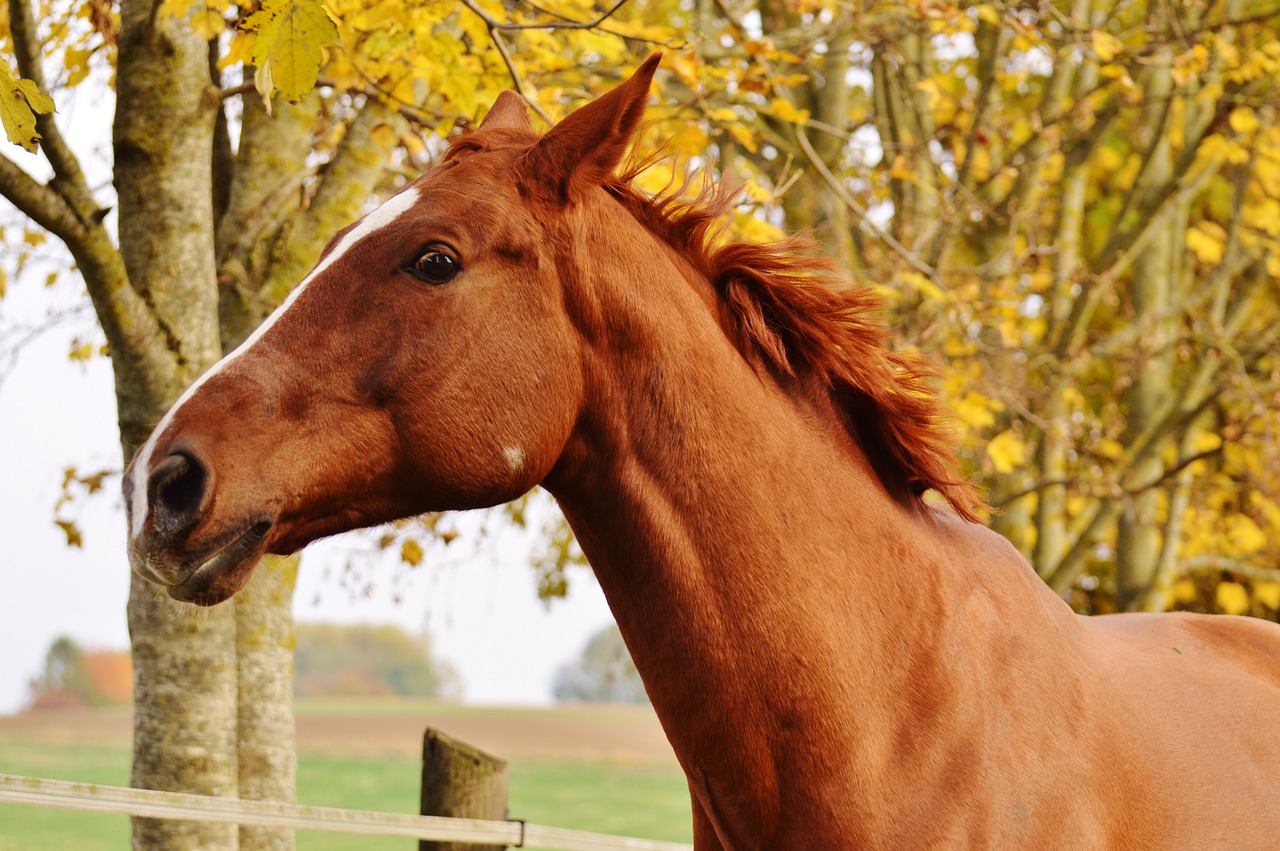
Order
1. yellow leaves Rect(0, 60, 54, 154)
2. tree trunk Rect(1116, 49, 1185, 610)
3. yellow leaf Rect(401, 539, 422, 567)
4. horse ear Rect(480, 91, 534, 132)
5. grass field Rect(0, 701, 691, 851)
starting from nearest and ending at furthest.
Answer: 1. yellow leaves Rect(0, 60, 54, 154)
2. horse ear Rect(480, 91, 534, 132)
3. yellow leaf Rect(401, 539, 422, 567)
4. tree trunk Rect(1116, 49, 1185, 610)
5. grass field Rect(0, 701, 691, 851)

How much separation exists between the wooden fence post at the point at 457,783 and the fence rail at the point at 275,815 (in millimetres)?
107

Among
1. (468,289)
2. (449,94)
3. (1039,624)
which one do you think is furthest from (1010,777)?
(449,94)

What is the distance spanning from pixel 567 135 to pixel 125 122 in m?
2.02

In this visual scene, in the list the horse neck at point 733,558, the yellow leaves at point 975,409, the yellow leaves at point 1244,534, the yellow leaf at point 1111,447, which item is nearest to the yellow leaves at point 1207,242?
the yellow leaf at point 1111,447

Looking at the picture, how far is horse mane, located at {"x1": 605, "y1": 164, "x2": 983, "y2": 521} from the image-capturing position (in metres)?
2.29

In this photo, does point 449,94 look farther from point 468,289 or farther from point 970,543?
point 970,543

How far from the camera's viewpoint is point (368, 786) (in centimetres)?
1883

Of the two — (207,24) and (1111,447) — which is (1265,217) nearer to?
(1111,447)

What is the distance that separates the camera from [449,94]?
12.0 ft

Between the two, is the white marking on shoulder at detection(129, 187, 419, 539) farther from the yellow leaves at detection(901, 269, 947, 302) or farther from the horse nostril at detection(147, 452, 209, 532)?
the yellow leaves at detection(901, 269, 947, 302)

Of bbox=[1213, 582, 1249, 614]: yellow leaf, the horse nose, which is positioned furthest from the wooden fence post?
bbox=[1213, 582, 1249, 614]: yellow leaf

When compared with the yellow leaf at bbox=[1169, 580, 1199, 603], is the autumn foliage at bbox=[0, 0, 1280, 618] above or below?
above

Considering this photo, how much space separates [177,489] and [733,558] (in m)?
0.95

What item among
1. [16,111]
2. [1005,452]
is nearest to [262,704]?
[16,111]
